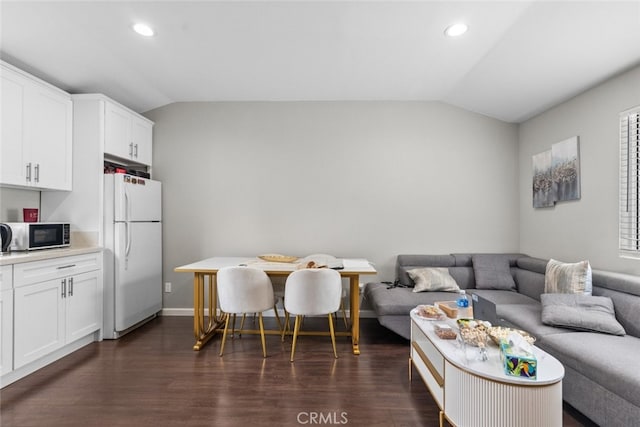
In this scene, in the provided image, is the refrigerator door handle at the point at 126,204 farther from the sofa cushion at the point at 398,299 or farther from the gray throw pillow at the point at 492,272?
the gray throw pillow at the point at 492,272

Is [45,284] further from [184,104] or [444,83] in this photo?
[444,83]

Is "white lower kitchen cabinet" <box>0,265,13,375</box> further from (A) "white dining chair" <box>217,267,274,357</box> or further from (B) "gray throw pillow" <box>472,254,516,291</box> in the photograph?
(B) "gray throw pillow" <box>472,254,516,291</box>

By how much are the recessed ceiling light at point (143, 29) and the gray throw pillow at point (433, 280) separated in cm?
355

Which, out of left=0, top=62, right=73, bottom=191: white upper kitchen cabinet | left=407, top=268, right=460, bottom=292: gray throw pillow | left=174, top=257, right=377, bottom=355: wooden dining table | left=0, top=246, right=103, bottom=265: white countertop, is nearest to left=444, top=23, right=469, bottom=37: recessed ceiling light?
left=174, top=257, right=377, bottom=355: wooden dining table

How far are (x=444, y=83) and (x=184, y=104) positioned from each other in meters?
3.33

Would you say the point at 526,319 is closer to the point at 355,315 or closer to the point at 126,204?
the point at 355,315

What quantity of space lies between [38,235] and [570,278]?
4696 millimetres

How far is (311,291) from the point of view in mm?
2725

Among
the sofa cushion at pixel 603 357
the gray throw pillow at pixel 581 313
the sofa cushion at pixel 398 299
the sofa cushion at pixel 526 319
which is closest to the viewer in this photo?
the sofa cushion at pixel 603 357

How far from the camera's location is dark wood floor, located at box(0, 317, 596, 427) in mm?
1948

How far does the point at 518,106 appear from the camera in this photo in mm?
3568

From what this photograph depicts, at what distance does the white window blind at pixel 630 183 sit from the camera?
2477 millimetres

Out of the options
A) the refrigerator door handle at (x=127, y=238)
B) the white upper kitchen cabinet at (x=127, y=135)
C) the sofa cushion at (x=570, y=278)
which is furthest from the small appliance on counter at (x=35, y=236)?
the sofa cushion at (x=570, y=278)

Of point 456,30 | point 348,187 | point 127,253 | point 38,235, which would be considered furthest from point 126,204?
point 456,30
